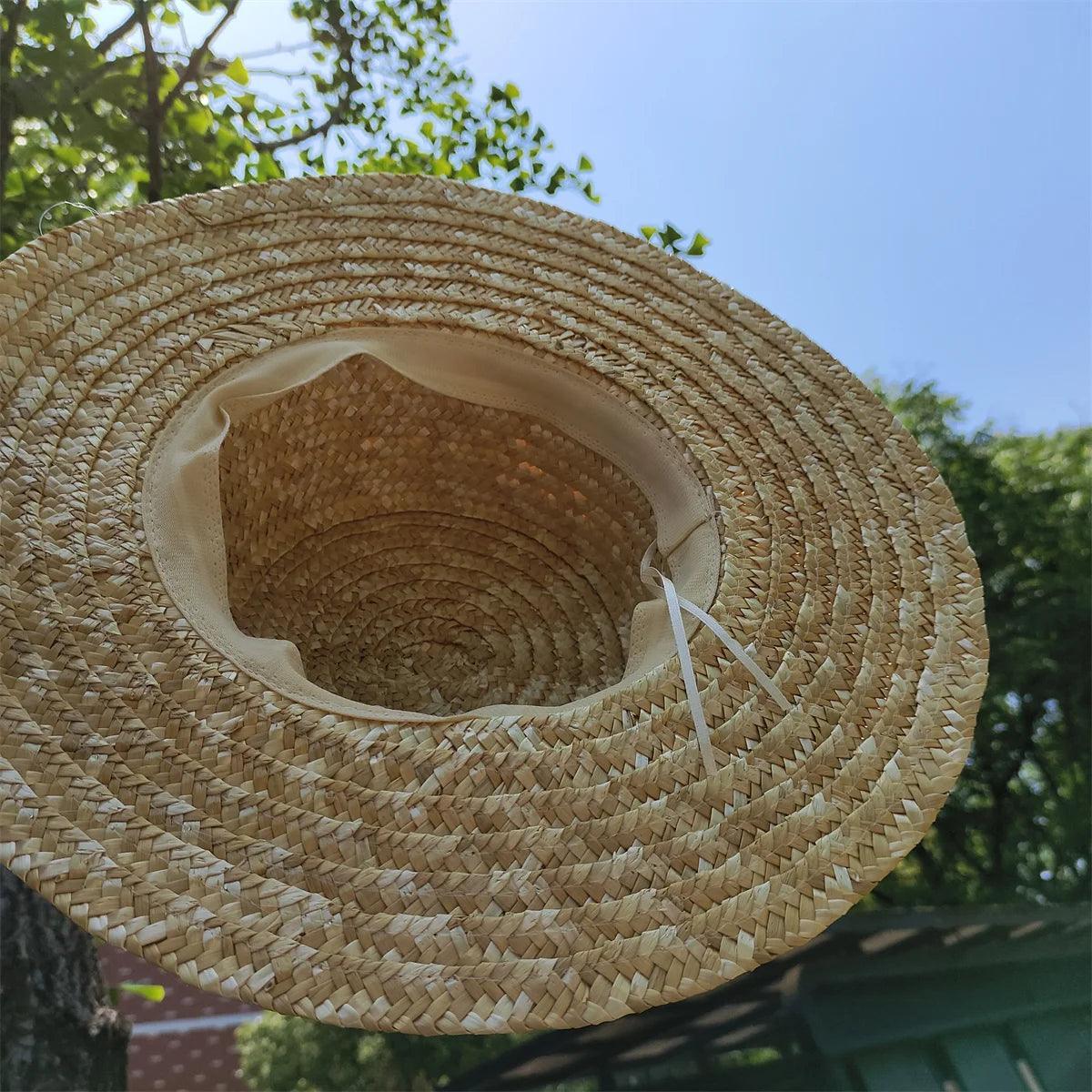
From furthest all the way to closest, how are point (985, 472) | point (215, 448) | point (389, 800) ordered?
point (985, 472) < point (215, 448) < point (389, 800)

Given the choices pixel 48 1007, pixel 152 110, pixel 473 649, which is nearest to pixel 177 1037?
pixel 48 1007

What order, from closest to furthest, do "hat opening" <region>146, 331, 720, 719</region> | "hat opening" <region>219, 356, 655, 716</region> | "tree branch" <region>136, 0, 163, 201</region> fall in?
"hat opening" <region>146, 331, 720, 719</region>, "hat opening" <region>219, 356, 655, 716</region>, "tree branch" <region>136, 0, 163, 201</region>

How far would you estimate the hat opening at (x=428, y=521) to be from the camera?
0.58 meters

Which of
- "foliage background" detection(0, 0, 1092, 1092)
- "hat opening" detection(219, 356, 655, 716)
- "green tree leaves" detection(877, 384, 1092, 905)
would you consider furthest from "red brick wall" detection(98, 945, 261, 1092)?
"green tree leaves" detection(877, 384, 1092, 905)

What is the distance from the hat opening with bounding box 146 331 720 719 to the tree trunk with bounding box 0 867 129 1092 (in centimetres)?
39

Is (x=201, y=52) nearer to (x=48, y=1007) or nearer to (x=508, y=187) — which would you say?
(x=508, y=187)

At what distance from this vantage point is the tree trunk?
81cm

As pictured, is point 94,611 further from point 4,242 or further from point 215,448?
point 4,242

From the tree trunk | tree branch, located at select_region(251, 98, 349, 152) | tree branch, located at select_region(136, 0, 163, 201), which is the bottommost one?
the tree trunk

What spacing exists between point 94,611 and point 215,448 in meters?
0.14

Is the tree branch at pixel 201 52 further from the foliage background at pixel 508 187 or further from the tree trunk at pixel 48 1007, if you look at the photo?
the tree trunk at pixel 48 1007

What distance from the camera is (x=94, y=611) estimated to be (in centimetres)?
45

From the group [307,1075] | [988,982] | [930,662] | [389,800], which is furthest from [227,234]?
[988,982]

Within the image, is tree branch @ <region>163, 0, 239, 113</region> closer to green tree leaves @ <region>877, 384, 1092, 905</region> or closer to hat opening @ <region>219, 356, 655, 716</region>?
hat opening @ <region>219, 356, 655, 716</region>
